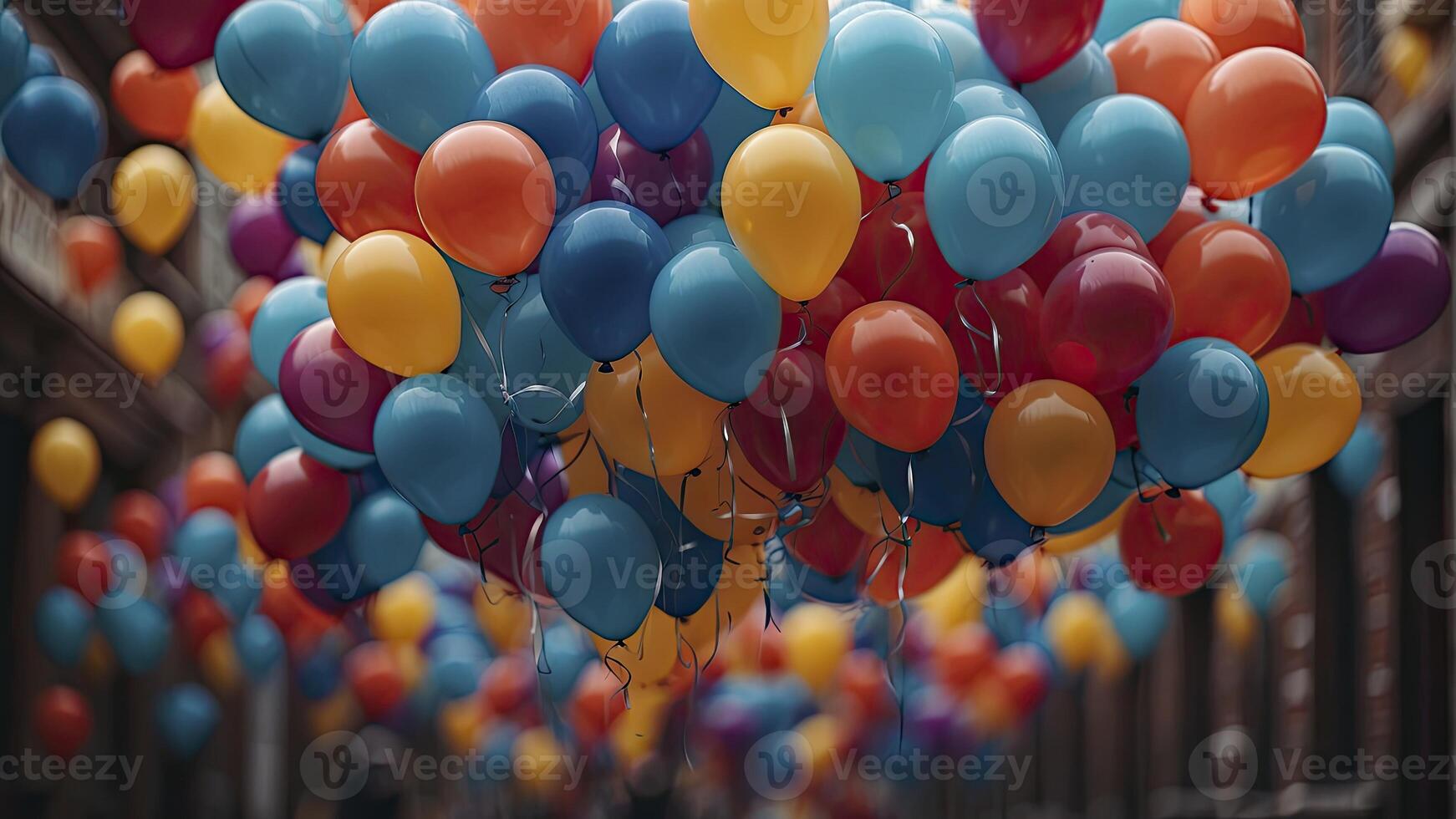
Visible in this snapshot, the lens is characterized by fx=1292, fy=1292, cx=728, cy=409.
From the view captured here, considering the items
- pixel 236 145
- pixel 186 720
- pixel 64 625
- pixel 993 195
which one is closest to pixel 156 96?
pixel 236 145

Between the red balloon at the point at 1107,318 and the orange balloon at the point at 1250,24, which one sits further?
the orange balloon at the point at 1250,24

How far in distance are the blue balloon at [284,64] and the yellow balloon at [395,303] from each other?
0.45 meters

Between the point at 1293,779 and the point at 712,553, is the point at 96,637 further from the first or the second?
the point at 1293,779

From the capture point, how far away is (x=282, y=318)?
321 centimetres

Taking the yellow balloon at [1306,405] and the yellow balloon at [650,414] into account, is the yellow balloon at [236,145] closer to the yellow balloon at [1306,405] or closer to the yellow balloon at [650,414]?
the yellow balloon at [650,414]

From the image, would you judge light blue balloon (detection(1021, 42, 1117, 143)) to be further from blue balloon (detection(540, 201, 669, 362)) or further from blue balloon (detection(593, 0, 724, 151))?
blue balloon (detection(540, 201, 669, 362))

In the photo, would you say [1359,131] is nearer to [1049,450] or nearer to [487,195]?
[1049,450]

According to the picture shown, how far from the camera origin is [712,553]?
9.72 feet

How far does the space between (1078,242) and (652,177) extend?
863 mm

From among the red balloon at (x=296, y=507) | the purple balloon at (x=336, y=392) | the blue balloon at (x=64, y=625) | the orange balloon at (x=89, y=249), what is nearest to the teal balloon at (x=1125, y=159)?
the purple balloon at (x=336, y=392)

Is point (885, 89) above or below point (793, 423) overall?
above

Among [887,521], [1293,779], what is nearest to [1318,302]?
[887,521]

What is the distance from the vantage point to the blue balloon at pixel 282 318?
3188mm

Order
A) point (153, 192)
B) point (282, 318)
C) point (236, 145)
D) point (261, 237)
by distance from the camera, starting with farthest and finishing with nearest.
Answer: point (153, 192) → point (261, 237) → point (236, 145) → point (282, 318)
